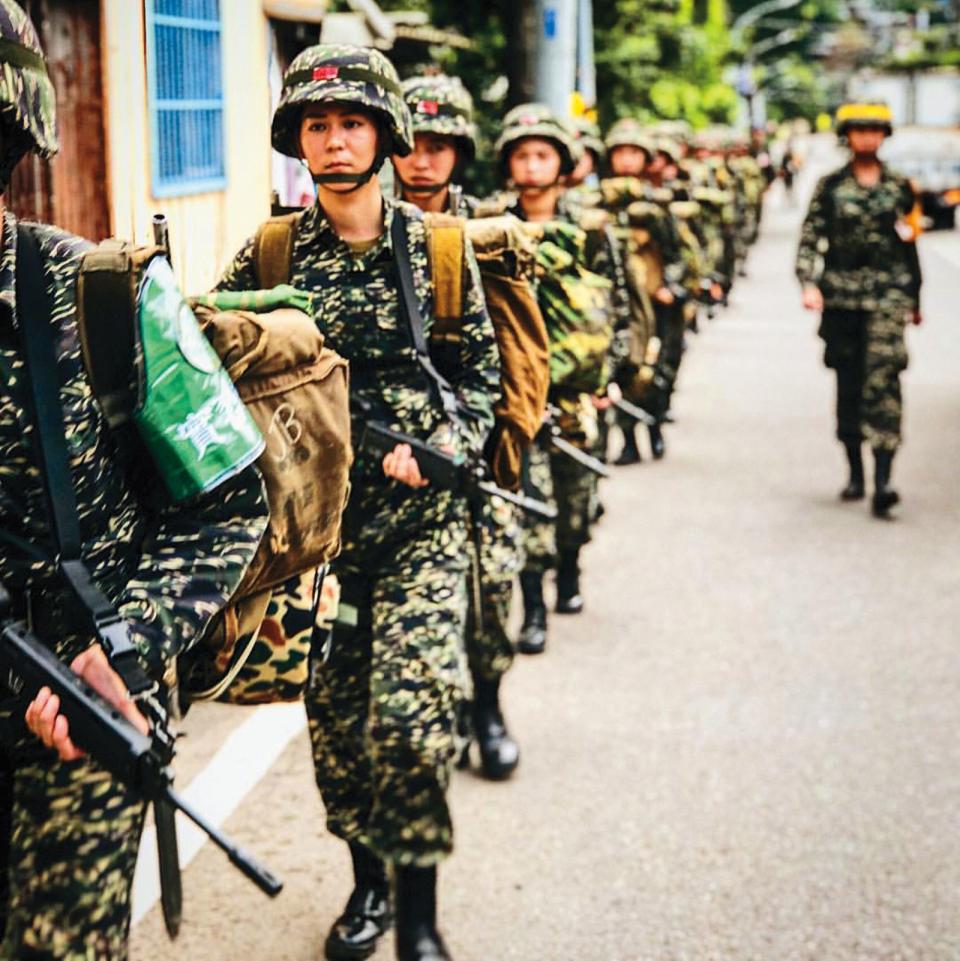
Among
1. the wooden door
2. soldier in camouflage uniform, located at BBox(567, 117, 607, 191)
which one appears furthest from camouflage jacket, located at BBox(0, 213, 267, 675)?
soldier in camouflage uniform, located at BBox(567, 117, 607, 191)

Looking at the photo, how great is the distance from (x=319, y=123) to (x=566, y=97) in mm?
6678

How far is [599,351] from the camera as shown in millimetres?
5914

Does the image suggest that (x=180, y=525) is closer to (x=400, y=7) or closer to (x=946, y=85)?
(x=400, y=7)

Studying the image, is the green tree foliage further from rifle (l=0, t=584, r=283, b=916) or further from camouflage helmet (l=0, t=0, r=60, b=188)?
rifle (l=0, t=584, r=283, b=916)

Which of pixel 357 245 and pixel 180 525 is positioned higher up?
pixel 357 245

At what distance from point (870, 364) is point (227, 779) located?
17.3 feet

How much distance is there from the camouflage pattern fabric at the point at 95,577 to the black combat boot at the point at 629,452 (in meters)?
8.83

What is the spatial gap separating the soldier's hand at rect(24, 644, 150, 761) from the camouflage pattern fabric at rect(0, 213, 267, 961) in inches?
2.8

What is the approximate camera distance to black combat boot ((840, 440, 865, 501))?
995cm

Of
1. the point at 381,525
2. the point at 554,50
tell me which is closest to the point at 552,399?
the point at 381,525

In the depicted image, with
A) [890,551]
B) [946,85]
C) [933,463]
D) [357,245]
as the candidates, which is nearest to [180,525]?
[357,245]

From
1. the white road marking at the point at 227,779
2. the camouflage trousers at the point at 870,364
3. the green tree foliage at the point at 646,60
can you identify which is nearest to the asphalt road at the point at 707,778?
the white road marking at the point at 227,779

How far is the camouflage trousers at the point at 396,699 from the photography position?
3.96m

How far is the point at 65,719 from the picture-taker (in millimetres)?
2371
